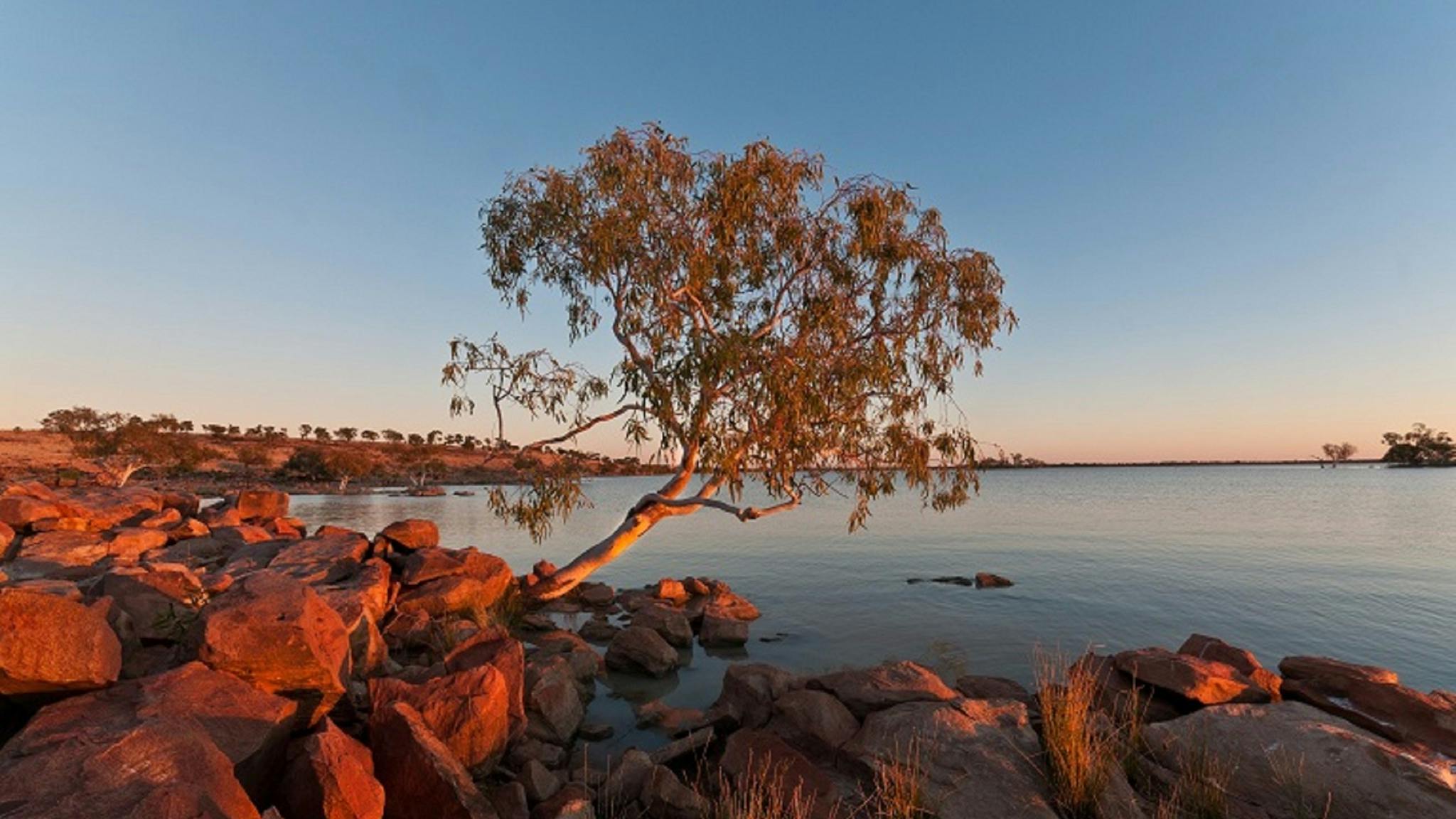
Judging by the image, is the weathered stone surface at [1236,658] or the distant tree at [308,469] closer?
the weathered stone surface at [1236,658]

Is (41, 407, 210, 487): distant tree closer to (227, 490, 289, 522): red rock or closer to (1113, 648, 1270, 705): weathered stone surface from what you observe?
(227, 490, 289, 522): red rock

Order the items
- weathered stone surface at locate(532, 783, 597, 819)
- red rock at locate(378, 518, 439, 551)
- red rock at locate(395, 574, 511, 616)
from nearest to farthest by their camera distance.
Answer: weathered stone surface at locate(532, 783, 597, 819) → red rock at locate(395, 574, 511, 616) → red rock at locate(378, 518, 439, 551)

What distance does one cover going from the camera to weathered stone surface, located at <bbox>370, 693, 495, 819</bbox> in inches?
161

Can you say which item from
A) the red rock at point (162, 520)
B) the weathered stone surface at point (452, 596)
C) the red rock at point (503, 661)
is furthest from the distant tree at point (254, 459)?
the red rock at point (503, 661)

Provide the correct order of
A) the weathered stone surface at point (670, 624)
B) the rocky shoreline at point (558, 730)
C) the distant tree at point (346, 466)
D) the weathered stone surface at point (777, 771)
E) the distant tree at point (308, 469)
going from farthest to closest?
the distant tree at point (308, 469) < the distant tree at point (346, 466) < the weathered stone surface at point (670, 624) < the weathered stone surface at point (777, 771) < the rocky shoreline at point (558, 730)

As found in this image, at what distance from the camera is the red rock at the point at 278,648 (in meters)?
4.68

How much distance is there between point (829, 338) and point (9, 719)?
11.7 metres

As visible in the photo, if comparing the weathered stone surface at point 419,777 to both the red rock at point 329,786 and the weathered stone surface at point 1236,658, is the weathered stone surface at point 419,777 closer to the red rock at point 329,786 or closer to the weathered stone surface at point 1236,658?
the red rock at point 329,786

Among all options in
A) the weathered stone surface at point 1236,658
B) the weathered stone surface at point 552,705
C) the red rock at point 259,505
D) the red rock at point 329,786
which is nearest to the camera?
the red rock at point 329,786

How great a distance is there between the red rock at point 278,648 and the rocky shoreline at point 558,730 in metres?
0.02

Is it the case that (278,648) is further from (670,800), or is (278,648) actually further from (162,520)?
(162,520)

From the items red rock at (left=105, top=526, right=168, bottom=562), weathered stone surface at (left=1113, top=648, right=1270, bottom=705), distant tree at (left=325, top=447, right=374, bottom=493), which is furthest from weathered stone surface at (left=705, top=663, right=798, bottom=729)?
distant tree at (left=325, top=447, right=374, bottom=493)

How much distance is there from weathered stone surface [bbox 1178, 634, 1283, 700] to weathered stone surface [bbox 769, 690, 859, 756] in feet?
15.4

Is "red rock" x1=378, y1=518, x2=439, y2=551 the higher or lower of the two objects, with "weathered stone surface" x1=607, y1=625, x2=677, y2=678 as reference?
higher
